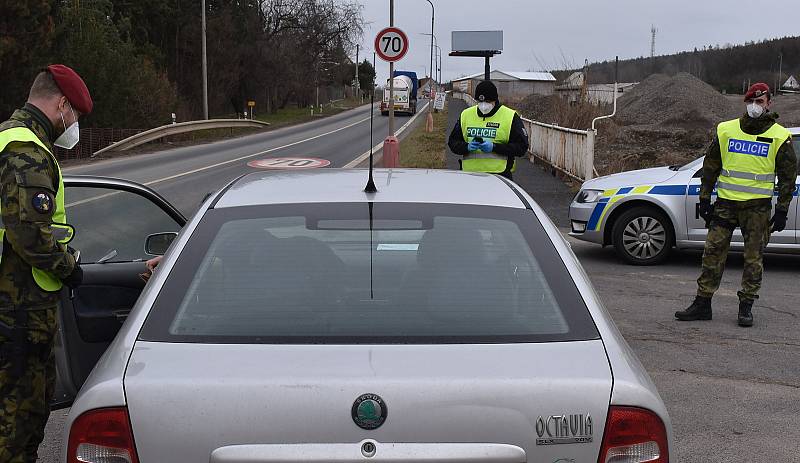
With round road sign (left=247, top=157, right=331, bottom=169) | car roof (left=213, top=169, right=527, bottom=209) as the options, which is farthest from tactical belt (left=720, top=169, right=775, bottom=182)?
round road sign (left=247, top=157, right=331, bottom=169)

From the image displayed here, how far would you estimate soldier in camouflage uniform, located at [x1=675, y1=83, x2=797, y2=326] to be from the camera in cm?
704

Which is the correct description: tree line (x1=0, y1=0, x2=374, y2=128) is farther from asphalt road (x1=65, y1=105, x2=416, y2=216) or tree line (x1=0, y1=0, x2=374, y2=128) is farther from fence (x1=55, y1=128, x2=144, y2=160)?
asphalt road (x1=65, y1=105, x2=416, y2=216)

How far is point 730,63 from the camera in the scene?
117 m

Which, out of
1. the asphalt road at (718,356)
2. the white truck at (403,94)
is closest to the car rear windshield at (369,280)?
the asphalt road at (718,356)

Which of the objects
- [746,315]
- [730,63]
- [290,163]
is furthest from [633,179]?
[730,63]

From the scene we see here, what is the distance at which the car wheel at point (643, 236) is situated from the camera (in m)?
9.87

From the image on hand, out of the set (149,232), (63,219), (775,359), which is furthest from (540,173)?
(63,219)

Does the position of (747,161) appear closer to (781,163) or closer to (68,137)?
(781,163)

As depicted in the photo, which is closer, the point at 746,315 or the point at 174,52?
the point at 746,315

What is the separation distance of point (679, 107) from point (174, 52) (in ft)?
106

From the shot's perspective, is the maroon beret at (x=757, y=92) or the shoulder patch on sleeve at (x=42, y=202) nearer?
the shoulder patch on sleeve at (x=42, y=202)

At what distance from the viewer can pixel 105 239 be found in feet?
16.6

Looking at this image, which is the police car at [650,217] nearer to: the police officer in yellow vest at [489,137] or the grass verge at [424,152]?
the police officer in yellow vest at [489,137]

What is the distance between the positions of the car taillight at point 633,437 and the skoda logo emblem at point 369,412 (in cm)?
54
